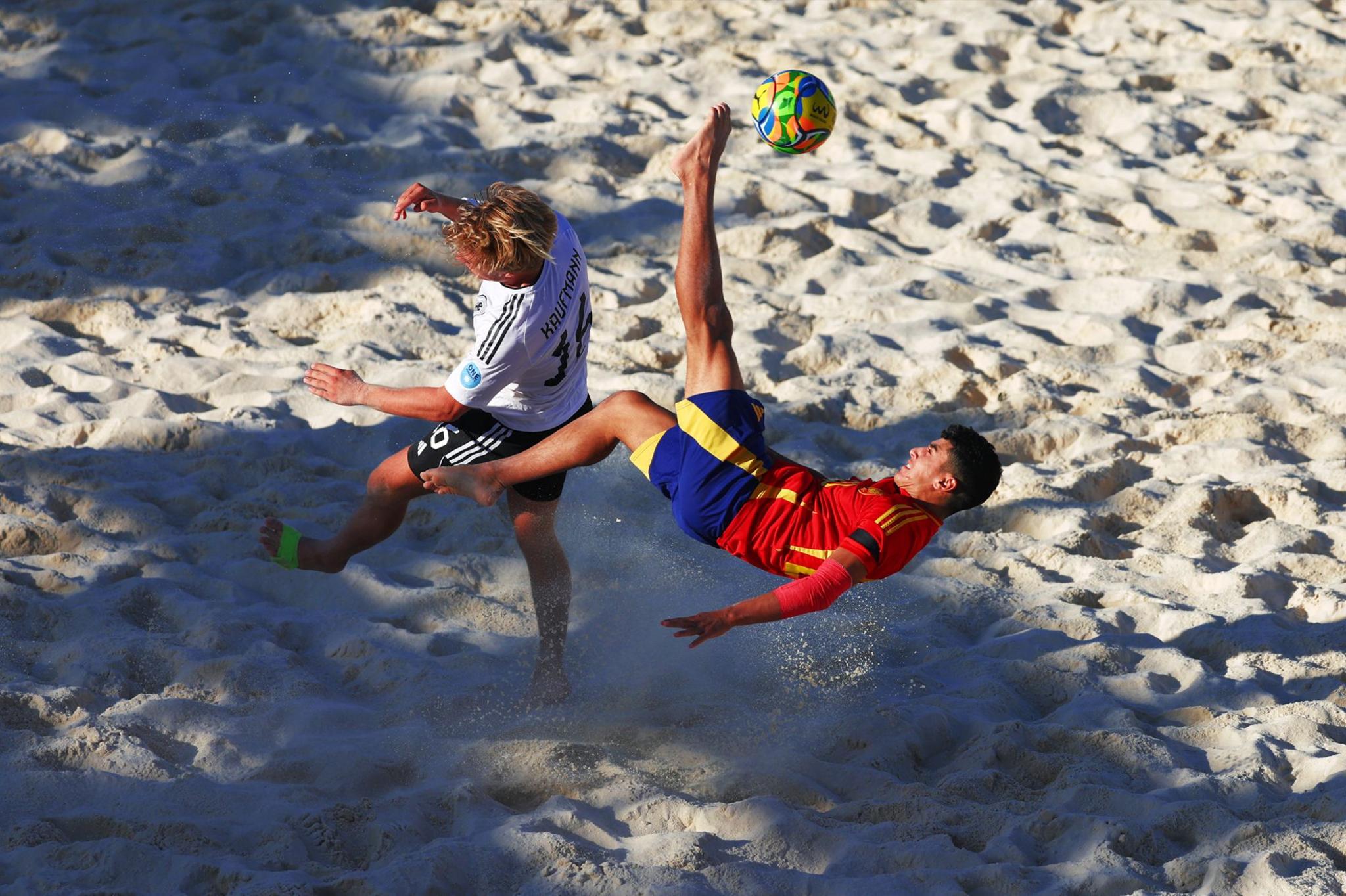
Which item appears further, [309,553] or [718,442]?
[309,553]

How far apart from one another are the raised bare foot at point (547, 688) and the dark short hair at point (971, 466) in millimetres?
1243

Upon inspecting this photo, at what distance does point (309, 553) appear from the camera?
160 inches

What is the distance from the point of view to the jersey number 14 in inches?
150

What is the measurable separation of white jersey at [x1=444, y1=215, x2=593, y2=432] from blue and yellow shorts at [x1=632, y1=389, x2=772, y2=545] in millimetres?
346

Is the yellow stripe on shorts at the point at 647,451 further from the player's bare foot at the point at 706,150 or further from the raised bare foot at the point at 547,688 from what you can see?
the player's bare foot at the point at 706,150

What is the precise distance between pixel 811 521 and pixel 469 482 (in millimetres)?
952

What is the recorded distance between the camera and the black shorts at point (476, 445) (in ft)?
12.8

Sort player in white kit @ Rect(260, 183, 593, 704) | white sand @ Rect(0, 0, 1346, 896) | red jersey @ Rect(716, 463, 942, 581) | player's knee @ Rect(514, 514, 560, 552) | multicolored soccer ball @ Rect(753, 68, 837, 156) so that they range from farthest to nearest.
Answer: multicolored soccer ball @ Rect(753, 68, 837, 156) < player's knee @ Rect(514, 514, 560, 552) < player in white kit @ Rect(260, 183, 593, 704) < red jersey @ Rect(716, 463, 942, 581) < white sand @ Rect(0, 0, 1346, 896)

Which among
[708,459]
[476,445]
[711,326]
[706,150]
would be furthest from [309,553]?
[706,150]

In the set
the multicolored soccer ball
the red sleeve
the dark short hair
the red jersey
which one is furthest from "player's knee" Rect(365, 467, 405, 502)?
the multicolored soccer ball

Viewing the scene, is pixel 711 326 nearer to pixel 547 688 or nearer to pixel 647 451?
pixel 647 451

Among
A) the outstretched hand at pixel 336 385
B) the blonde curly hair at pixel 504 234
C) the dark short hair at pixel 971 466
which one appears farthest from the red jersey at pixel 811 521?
the outstretched hand at pixel 336 385

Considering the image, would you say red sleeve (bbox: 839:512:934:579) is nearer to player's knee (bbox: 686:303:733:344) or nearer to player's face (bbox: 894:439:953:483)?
player's face (bbox: 894:439:953:483)

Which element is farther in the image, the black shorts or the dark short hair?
the black shorts
